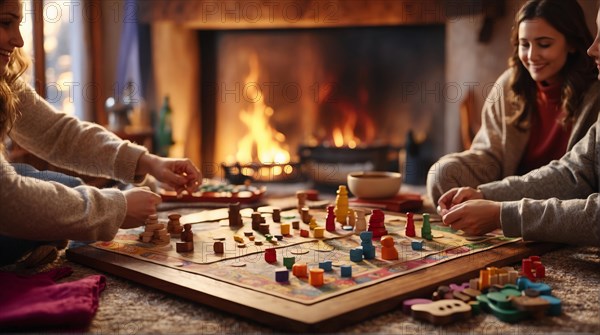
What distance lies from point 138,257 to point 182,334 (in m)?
0.39

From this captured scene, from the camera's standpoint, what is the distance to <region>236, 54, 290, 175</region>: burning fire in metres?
3.96

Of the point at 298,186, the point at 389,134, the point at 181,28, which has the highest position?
the point at 181,28

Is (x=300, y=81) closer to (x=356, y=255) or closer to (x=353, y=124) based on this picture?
(x=353, y=124)

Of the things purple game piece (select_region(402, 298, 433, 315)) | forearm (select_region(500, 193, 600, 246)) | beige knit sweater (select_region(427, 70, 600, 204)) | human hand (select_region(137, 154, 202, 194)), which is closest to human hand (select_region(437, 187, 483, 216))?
forearm (select_region(500, 193, 600, 246))

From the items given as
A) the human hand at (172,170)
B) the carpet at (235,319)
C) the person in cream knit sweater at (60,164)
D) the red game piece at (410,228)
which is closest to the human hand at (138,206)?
the person in cream knit sweater at (60,164)

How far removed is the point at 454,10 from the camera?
11.4ft

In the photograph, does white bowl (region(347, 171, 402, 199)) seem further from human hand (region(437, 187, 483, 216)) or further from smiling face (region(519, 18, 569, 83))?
smiling face (region(519, 18, 569, 83))

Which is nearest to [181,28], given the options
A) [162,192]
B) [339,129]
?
[339,129]

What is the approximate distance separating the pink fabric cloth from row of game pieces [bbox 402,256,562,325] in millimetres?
548

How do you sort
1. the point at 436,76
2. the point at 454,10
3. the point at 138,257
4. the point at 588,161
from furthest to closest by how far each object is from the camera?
the point at 436,76
the point at 454,10
the point at 588,161
the point at 138,257

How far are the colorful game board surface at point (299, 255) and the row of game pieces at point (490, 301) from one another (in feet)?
0.37

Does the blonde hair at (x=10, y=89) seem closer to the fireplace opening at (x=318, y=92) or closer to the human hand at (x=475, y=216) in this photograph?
the human hand at (x=475, y=216)

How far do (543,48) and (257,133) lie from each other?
7.45 feet

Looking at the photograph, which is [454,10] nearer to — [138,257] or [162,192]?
[162,192]
